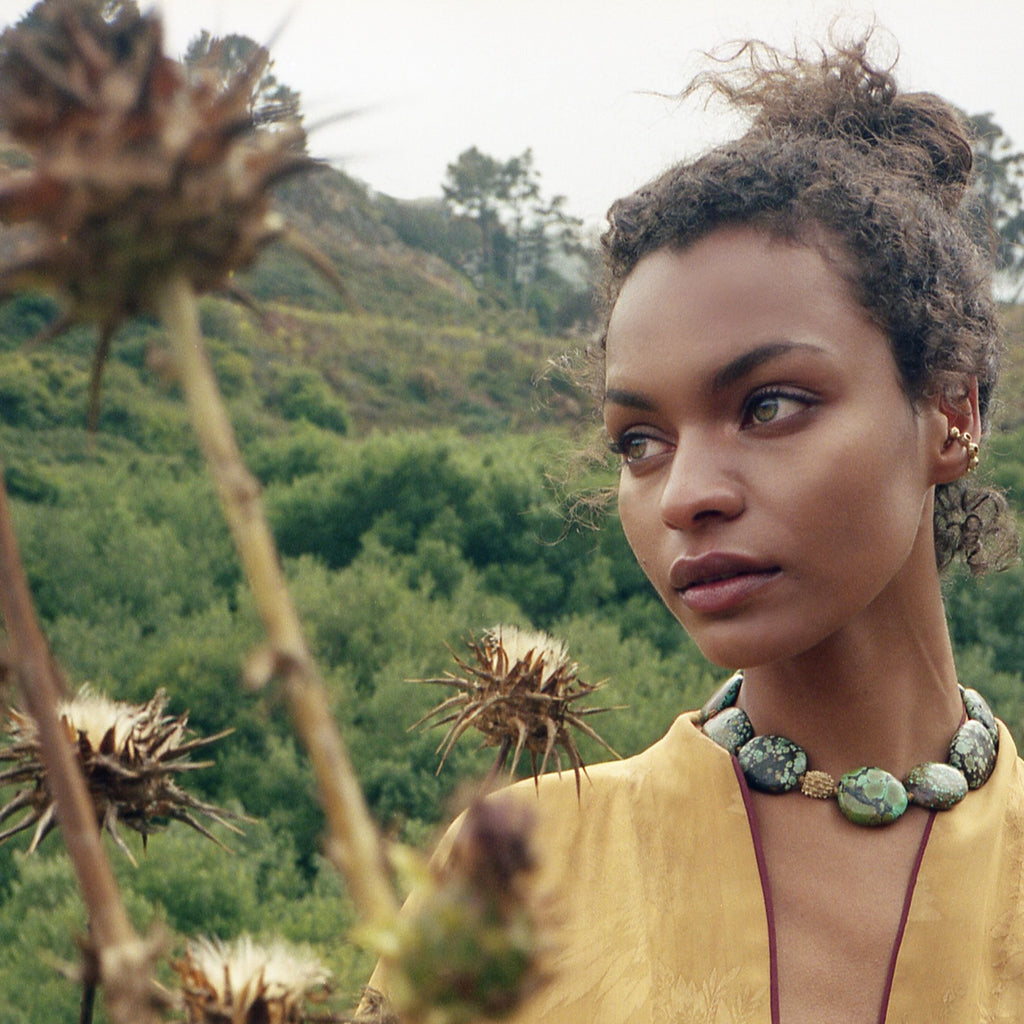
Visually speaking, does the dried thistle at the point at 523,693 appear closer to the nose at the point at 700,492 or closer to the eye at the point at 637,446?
the nose at the point at 700,492

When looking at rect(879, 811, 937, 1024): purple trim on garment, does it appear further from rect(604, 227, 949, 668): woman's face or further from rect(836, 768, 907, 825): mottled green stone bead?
rect(604, 227, 949, 668): woman's face

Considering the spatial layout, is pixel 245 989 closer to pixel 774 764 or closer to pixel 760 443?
pixel 760 443

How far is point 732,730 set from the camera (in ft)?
6.30

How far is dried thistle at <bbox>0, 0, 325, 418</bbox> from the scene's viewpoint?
29cm

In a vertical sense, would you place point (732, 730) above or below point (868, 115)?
below

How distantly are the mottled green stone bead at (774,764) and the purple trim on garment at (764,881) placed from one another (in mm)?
18

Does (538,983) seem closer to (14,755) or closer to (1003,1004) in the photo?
(14,755)

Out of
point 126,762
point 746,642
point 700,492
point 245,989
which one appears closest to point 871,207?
point 700,492

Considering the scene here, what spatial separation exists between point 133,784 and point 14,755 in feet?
0.33

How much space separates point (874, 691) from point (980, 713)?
0.26m

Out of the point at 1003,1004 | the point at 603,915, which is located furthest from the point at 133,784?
the point at 1003,1004

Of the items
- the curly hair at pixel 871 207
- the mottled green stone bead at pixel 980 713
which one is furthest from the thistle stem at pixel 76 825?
the mottled green stone bead at pixel 980 713

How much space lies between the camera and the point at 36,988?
7.94 m

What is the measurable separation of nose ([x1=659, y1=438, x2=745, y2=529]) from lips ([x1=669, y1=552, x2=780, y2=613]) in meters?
0.05
